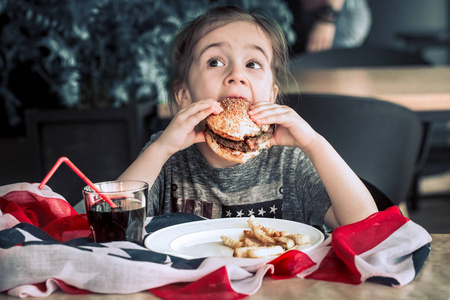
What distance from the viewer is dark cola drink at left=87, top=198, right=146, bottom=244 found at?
0.80 meters

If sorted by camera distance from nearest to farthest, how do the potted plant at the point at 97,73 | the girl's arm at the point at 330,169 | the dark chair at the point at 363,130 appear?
the girl's arm at the point at 330,169
the dark chair at the point at 363,130
the potted plant at the point at 97,73

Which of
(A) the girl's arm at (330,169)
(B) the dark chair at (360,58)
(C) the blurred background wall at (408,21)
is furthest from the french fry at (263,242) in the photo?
(C) the blurred background wall at (408,21)

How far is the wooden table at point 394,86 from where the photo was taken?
199 centimetres

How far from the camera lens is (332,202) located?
3.83 feet

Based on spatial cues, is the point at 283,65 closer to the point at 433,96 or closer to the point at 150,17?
the point at 433,96

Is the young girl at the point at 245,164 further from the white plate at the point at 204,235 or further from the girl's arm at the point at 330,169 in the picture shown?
the white plate at the point at 204,235

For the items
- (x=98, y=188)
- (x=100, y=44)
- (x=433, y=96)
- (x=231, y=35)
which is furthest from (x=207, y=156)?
(x=100, y=44)

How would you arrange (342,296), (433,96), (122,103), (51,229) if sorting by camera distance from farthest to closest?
1. (122,103)
2. (433,96)
3. (51,229)
4. (342,296)

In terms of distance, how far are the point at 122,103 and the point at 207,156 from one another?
64.1 inches

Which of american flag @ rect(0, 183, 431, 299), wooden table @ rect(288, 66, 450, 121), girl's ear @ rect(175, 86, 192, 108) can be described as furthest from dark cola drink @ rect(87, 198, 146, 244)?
wooden table @ rect(288, 66, 450, 121)

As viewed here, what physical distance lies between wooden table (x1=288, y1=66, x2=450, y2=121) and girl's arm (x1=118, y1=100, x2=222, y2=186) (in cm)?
55

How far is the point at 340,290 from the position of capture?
2.18 ft

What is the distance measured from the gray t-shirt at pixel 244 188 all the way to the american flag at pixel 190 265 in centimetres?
57

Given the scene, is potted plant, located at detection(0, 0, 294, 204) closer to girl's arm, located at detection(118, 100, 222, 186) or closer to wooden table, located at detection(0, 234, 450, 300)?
girl's arm, located at detection(118, 100, 222, 186)
